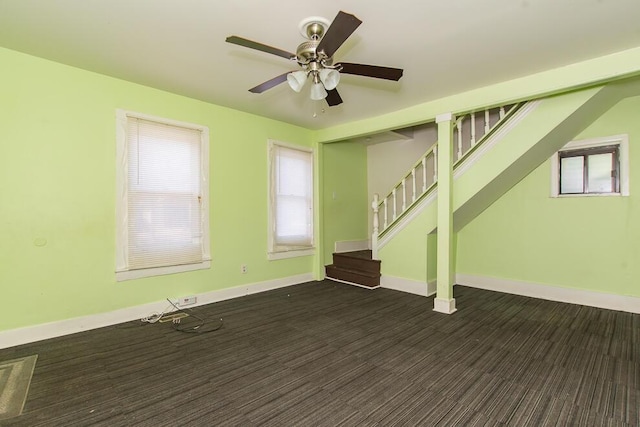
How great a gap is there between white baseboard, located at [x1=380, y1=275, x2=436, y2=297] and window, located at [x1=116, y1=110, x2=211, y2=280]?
2.79 metres

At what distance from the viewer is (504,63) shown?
2812 mm

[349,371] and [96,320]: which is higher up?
[96,320]

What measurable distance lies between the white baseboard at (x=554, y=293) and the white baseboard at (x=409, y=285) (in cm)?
94

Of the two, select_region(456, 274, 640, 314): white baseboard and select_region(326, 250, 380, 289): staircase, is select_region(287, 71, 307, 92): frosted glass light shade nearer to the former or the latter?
select_region(326, 250, 380, 289): staircase

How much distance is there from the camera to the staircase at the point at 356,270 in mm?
4887

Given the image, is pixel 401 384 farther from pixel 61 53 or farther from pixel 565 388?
pixel 61 53

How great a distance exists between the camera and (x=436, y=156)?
4.16 metres

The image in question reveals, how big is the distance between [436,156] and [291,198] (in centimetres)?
235

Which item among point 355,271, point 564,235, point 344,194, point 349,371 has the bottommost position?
point 349,371

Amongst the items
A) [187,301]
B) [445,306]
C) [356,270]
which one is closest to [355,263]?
[356,270]

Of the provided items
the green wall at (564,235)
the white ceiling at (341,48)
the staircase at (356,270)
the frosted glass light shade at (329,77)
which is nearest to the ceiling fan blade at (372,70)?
the frosted glass light shade at (329,77)

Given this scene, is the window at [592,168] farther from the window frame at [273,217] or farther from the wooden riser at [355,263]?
the window frame at [273,217]

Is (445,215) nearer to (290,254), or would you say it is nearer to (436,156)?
(436,156)

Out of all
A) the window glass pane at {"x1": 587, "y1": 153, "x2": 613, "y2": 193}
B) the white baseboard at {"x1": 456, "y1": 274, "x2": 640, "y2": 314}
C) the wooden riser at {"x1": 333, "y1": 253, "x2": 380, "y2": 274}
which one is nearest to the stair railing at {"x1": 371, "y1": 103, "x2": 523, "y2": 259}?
the wooden riser at {"x1": 333, "y1": 253, "x2": 380, "y2": 274}
